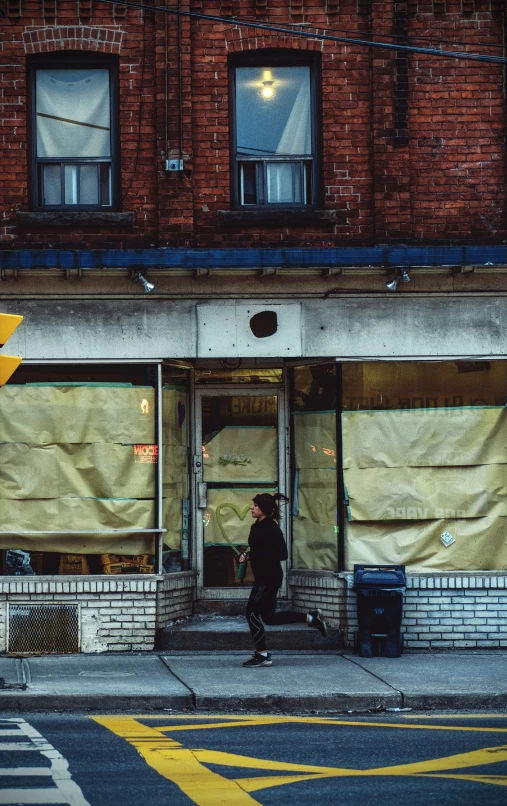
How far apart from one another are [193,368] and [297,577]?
2.70 m

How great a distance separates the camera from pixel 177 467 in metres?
13.6

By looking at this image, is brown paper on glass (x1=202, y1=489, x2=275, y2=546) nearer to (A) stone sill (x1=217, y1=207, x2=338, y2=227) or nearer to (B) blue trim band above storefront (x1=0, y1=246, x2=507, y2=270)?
(B) blue trim band above storefront (x1=0, y1=246, x2=507, y2=270)

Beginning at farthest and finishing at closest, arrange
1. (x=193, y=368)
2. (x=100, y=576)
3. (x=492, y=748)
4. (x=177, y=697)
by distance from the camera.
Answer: (x=193, y=368)
(x=100, y=576)
(x=177, y=697)
(x=492, y=748)

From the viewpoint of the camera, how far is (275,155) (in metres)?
13.6

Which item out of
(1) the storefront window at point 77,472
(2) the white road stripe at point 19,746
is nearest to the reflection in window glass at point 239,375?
(1) the storefront window at point 77,472

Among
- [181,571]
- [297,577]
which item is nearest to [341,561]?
[297,577]

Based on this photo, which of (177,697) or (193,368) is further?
(193,368)

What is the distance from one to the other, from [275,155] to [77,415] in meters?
3.71

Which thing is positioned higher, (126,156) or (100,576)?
(126,156)

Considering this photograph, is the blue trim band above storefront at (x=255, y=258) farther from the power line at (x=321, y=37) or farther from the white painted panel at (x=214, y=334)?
the power line at (x=321, y=37)

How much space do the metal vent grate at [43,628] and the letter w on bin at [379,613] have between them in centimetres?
308

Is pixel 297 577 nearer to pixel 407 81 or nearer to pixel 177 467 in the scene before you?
pixel 177 467

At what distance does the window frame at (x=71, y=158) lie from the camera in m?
13.4

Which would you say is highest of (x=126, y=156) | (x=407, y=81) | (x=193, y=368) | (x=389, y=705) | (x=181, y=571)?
(x=407, y=81)
